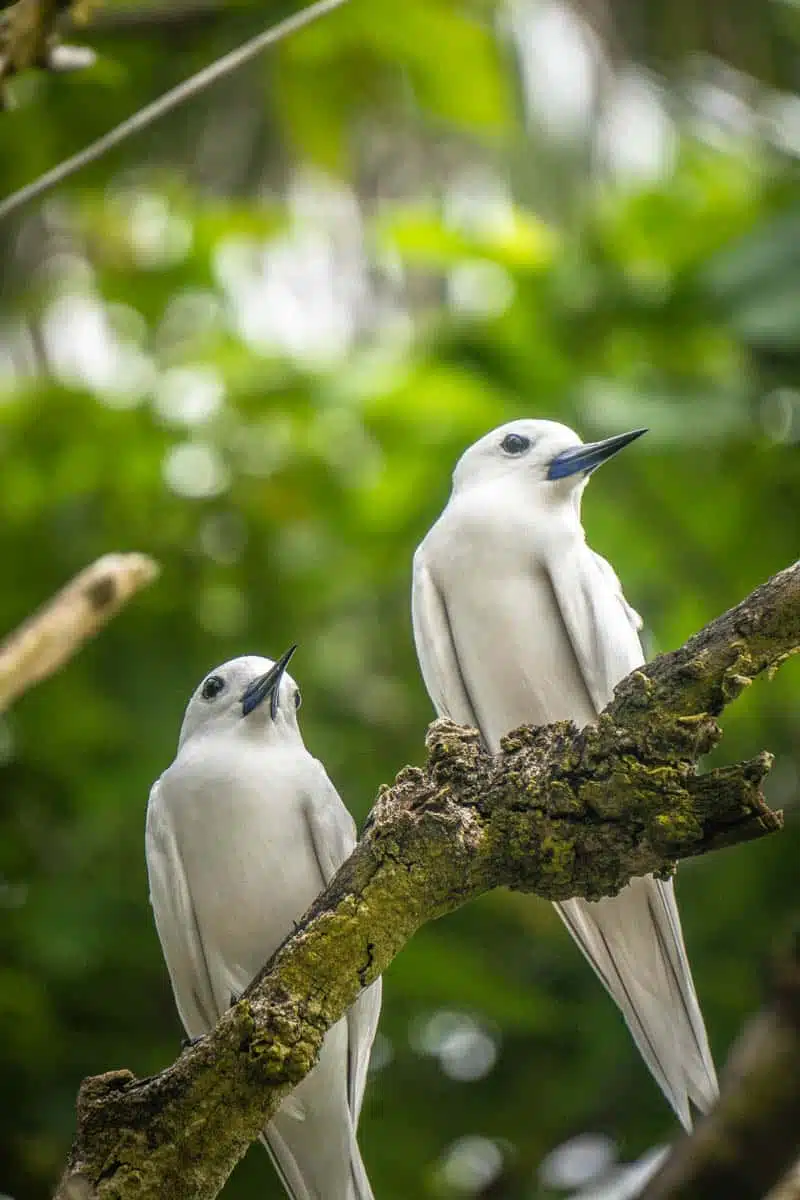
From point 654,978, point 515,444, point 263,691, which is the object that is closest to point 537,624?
point 515,444

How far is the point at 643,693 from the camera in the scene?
3127 mm

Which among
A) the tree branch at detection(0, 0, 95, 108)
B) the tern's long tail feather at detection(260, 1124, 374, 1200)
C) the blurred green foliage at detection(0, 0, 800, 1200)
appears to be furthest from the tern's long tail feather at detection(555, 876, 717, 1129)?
the tree branch at detection(0, 0, 95, 108)

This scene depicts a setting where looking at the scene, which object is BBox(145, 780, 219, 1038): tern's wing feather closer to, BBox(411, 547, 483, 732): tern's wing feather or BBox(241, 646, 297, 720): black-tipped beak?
BBox(241, 646, 297, 720): black-tipped beak

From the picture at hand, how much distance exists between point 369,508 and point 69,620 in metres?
3.00

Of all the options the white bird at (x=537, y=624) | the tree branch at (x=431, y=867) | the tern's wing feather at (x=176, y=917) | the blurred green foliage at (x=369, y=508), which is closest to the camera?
the tree branch at (x=431, y=867)

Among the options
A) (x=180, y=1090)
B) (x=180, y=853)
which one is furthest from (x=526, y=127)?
(x=180, y=1090)

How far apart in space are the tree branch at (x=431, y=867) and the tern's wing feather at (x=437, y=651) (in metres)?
1.04

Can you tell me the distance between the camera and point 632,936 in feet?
13.4

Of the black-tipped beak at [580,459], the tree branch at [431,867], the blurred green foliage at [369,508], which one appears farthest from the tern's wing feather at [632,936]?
the blurred green foliage at [369,508]

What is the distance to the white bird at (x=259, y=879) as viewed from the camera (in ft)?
13.7

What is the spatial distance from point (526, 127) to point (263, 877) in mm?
8088

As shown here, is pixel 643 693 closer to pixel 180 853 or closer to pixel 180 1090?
pixel 180 1090

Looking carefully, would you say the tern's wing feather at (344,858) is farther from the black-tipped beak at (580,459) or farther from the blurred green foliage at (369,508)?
the blurred green foliage at (369,508)

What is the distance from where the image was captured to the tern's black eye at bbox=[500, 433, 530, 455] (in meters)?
4.50
